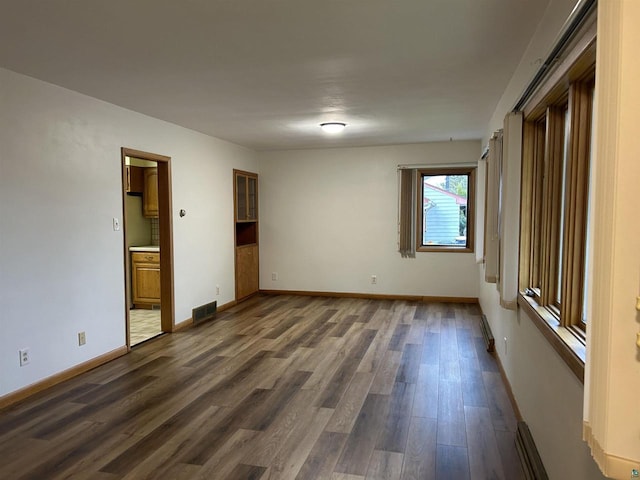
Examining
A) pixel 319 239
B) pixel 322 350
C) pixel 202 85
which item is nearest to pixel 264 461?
pixel 322 350

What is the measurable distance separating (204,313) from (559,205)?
4.52 metres

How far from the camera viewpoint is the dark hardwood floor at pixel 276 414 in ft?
7.82

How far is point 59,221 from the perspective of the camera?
359cm

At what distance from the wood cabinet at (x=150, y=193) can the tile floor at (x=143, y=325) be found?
1.45 m

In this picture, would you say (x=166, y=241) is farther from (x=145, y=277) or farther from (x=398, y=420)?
(x=398, y=420)

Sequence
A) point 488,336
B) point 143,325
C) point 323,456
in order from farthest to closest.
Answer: point 143,325, point 488,336, point 323,456

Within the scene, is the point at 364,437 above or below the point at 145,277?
below

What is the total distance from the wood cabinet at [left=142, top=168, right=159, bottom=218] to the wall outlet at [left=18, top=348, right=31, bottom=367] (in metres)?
3.35

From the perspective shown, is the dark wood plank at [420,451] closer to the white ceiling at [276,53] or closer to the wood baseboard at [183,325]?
the white ceiling at [276,53]

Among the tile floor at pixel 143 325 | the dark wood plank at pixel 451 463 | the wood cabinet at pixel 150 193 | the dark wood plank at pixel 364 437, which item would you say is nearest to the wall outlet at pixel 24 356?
the tile floor at pixel 143 325

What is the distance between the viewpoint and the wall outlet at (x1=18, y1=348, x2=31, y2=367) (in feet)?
10.7

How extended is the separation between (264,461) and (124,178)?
3.10m

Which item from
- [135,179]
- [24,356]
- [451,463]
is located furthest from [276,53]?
[135,179]

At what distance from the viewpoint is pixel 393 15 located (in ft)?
7.48
